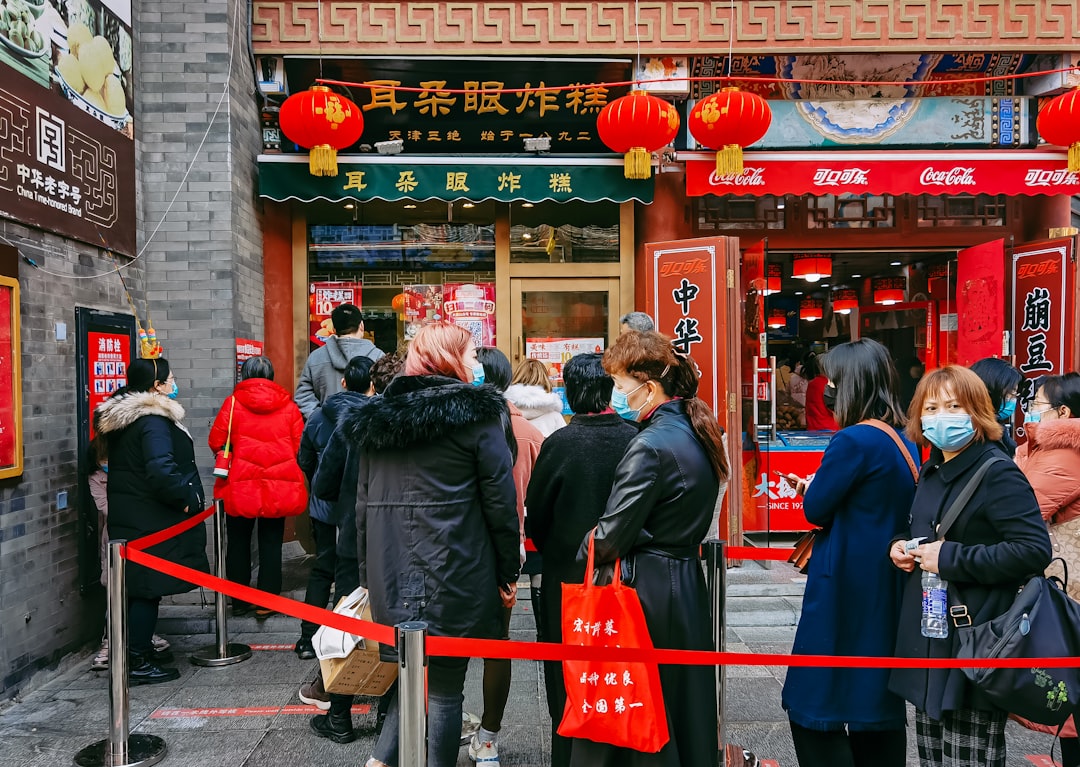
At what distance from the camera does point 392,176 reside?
702 cm

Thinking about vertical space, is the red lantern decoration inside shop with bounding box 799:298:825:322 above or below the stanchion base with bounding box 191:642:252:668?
above

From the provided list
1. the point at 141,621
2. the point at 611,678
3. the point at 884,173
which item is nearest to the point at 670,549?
the point at 611,678

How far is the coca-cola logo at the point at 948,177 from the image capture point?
272 inches

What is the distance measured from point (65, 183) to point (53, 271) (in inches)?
23.8

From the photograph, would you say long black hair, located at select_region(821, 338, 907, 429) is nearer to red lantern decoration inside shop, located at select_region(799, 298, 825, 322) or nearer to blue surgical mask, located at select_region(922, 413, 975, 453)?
blue surgical mask, located at select_region(922, 413, 975, 453)

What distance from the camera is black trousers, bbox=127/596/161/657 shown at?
4.73 m

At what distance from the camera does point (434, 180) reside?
702 centimetres

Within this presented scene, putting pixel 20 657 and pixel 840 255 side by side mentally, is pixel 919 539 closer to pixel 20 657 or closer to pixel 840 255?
pixel 20 657

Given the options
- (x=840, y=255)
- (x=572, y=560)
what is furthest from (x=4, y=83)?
(x=840, y=255)

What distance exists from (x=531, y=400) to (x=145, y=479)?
251 centimetres

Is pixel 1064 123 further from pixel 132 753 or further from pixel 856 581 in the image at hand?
pixel 132 753

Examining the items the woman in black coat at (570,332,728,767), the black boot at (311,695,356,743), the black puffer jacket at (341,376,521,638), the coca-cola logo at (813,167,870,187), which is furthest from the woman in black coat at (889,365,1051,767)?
the coca-cola logo at (813,167,870,187)

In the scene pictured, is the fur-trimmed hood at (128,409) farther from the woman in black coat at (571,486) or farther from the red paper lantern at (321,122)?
the woman in black coat at (571,486)

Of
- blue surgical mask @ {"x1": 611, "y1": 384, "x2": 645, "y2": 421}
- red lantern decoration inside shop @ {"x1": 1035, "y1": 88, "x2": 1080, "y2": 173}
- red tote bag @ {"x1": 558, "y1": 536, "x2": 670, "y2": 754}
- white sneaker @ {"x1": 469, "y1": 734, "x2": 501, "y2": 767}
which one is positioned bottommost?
white sneaker @ {"x1": 469, "y1": 734, "x2": 501, "y2": 767}
